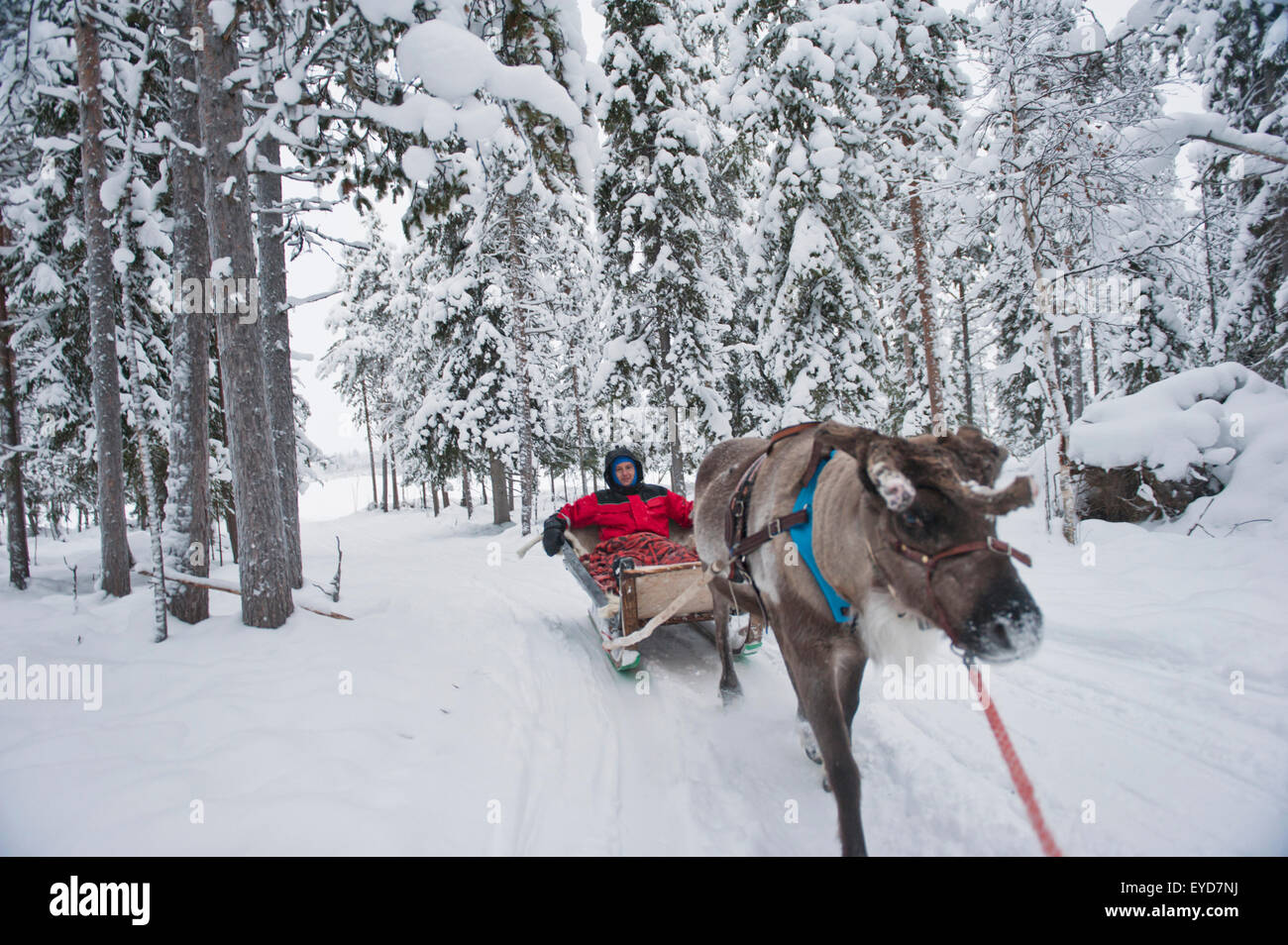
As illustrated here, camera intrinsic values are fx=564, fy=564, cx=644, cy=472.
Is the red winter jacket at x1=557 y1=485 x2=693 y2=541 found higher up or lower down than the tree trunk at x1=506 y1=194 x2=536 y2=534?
lower down

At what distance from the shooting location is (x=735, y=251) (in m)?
16.1

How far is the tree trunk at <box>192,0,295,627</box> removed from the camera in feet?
16.7

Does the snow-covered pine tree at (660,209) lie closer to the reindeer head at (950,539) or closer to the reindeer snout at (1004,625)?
the reindeer head at (950,539)

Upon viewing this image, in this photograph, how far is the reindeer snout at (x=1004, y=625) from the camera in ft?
5.15

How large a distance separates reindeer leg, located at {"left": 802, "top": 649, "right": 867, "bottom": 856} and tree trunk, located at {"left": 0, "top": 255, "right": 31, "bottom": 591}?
1519 cm

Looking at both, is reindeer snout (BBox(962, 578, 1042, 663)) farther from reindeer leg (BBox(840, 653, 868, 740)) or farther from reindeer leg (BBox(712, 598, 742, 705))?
reindeer leg (BBox(712, 598, 742, 705))

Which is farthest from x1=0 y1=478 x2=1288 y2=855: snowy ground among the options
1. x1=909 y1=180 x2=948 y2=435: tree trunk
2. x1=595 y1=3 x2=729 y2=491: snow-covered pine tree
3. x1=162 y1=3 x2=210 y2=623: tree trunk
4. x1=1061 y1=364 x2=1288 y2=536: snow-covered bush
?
x1=595 y1=3 x2=729 y2=491: snow-covered pine tree

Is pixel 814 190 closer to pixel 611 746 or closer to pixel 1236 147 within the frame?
pixel 1236 147

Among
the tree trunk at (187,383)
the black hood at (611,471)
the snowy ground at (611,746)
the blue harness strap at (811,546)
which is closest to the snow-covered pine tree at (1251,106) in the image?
the snowy ground at (611,746)

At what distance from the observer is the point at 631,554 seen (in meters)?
5.26

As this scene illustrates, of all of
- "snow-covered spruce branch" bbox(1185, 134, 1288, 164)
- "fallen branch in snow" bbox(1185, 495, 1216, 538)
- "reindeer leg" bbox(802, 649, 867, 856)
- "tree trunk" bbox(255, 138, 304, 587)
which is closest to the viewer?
"reindeer leg" bbox(802, 649, 867, 856)

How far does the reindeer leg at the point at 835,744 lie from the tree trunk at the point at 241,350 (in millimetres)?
5205
